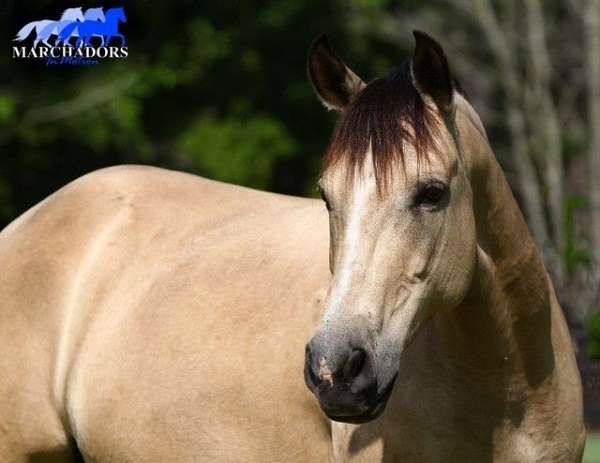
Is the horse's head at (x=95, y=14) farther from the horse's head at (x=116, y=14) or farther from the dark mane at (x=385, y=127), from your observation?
the dark mane at (x=385, y=127)

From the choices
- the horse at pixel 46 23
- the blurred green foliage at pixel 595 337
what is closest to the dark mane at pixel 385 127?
the blurred green foliage at pixel 595 337

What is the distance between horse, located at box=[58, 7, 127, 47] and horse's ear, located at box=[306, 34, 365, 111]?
6.93 metres

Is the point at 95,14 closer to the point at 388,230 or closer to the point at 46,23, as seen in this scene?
the point at 46,23

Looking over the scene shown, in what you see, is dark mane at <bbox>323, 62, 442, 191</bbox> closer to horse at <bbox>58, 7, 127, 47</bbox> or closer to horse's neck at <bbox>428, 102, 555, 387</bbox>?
horse's neck at <bbox>428, 102, 555, 387</bbox>

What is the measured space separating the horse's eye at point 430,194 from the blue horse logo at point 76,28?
7.05 meters

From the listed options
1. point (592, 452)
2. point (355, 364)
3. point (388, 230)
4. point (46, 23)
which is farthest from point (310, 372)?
point (46, 23)

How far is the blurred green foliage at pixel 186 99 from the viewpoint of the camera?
15359 millimetres

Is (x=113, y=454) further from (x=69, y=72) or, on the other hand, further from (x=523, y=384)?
(x=69, y=72)

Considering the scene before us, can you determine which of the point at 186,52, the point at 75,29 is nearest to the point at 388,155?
the point at 75,29

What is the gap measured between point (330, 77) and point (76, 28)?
6989 mm

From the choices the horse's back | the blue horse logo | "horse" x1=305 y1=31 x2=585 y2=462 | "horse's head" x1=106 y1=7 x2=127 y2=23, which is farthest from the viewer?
"horse's head" x1=106 y1=7 x2=127 y2=23

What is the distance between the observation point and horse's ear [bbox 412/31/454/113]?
325cm

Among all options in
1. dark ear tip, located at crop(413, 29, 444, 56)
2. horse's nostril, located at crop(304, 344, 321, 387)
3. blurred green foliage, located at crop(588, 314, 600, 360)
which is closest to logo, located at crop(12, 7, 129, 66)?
blurred green foliage, located at crop(588, 314, 600, 360)

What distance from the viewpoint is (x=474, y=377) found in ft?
11.6
